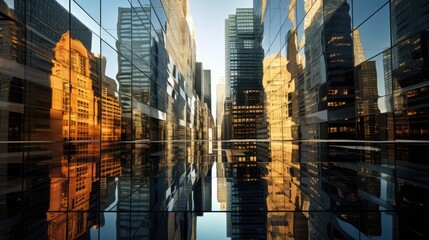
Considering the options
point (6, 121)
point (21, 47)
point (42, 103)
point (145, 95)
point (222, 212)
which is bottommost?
point (222, 212)

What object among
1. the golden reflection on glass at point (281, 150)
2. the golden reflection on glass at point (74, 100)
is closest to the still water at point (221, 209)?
the golden reflection on glass at point (281, 150)

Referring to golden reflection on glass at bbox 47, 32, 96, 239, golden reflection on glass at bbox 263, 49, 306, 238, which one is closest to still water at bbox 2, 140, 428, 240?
golden reflection on glass at bbox 263, 49, 306, 238

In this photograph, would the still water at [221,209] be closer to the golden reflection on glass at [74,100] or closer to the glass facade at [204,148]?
the glass facade at [204,148]

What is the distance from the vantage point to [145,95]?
31.6m

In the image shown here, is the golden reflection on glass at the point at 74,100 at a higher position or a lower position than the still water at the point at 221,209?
higher

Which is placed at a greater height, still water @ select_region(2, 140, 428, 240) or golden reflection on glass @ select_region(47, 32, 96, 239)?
golden reflection on glass @ select_region(47, 32, 96, 239)

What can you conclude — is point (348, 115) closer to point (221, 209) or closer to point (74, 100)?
point (221, 209)

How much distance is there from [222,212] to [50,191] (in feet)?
12.8

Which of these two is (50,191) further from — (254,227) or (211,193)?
(254,227)

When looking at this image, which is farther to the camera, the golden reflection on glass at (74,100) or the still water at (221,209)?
the golden reflection on glass at (74,100)

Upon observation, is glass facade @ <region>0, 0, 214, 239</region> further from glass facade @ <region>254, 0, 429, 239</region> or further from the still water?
glass facade @ <region>254, 0, 429, 239</region>

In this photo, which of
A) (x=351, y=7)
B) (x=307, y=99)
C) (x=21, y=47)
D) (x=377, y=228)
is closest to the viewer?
(x=377, y=228)

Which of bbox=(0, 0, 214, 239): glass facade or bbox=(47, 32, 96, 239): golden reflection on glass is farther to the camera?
bbox=(47, 32, 96, 239): golden reflection on glass

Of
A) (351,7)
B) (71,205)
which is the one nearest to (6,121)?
(71,205)
